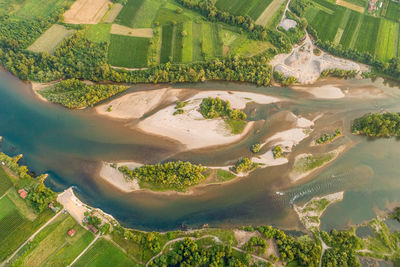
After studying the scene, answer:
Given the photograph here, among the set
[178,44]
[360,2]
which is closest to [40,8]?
[178,44]

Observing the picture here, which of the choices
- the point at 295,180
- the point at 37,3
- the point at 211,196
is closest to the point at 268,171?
the point at 295,180

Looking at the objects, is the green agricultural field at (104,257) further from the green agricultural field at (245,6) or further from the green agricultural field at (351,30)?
the green agricultural field at (351,30)

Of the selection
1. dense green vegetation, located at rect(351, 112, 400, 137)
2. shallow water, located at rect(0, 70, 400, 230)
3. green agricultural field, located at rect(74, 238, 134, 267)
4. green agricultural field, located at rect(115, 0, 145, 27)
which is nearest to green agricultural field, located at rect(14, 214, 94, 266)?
green agricultural field, located at rect(74, 238, 134, 267)

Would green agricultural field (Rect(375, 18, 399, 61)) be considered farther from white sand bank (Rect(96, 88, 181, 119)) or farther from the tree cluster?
the tree cluster

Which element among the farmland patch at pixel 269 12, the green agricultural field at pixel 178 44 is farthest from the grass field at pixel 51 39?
the farmland patch at pixel 269 12

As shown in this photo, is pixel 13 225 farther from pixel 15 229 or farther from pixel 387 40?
pixel 387 40

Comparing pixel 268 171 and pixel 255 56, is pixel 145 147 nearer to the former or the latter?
pixel 268 171
